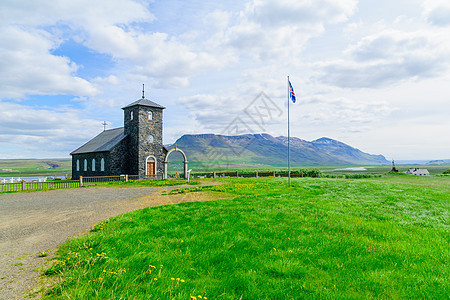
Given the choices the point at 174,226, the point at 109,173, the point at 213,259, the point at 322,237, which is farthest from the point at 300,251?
the point at 109,173

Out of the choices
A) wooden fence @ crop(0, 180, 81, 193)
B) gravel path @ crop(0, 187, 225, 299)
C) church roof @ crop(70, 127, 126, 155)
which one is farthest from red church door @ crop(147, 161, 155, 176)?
gravel path @ crop(0, 187, 225, 299)

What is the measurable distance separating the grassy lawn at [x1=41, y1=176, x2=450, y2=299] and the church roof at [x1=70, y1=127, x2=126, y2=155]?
1193 inches

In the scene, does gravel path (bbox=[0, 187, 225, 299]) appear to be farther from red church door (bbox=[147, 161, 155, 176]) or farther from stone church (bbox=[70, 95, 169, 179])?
red church door (bbox=[147, 161, 155, 176])

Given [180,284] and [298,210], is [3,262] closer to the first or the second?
[180,284]

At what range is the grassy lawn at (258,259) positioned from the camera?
3.96 metres

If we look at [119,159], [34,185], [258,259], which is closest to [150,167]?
[119,159]

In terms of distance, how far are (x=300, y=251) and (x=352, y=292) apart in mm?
1683

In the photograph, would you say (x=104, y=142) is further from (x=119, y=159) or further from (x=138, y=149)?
(x=138, y=149)

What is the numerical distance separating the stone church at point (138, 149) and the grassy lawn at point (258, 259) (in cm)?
2726

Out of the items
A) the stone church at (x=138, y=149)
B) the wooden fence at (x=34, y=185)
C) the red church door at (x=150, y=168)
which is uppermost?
the stone church at (x=138, y=149)

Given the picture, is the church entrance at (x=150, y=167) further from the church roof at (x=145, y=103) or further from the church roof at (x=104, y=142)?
the church roof at (x=145, y=103)

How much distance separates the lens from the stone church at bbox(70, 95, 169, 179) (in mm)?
34344

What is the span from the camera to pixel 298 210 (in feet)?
33.1

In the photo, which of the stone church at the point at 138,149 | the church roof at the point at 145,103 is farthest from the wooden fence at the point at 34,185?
the church roof at the point at 145,103
